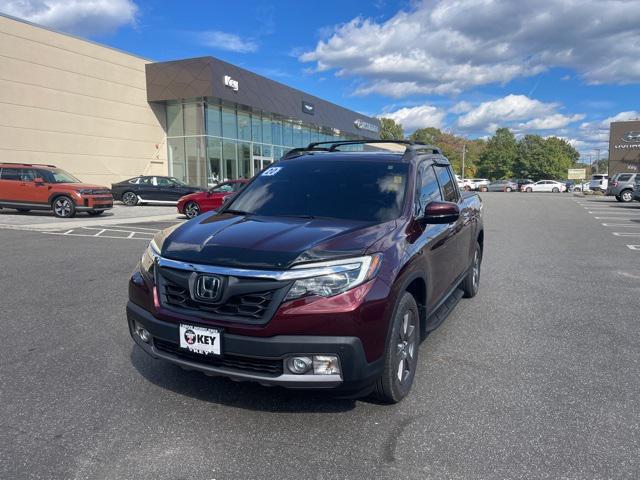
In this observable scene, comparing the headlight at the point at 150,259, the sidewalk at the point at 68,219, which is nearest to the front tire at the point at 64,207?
the sidewalk at the point at 68,219

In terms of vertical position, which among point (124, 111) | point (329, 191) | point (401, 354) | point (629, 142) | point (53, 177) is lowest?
point (401, 354)

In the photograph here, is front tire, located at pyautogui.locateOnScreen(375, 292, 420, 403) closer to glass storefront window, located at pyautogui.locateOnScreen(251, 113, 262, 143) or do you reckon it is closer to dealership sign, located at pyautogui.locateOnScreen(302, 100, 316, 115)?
glass storefront window, located at pyautogui.locateOnScreen(251, 113, 262, 143)

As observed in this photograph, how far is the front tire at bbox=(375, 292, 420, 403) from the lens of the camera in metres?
3.12

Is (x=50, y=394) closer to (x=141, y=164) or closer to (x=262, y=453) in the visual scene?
(x=262, y=453)

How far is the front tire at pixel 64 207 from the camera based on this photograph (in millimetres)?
16172

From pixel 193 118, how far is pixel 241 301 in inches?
1055

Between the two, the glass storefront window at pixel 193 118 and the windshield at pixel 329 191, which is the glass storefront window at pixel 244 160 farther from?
the windshield at pixel 329 191

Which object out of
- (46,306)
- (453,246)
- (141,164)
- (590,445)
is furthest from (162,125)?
(590,445)

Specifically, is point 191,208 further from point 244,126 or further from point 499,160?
point 499,160

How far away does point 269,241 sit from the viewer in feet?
10.4

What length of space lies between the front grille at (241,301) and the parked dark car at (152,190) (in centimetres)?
1962

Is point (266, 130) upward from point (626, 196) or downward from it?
upward

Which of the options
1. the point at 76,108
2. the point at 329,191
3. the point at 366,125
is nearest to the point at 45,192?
the point at 76,108

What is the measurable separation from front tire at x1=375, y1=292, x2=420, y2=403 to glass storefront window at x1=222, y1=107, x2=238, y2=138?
2746cm
